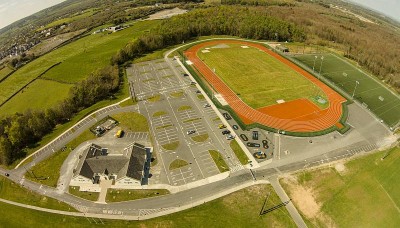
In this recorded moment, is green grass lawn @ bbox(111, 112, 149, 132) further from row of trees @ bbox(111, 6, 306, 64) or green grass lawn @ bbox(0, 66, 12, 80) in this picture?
green grass lawn @ bbox(0, 66, 12, 80)

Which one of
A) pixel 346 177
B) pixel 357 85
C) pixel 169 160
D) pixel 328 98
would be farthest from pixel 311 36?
pixel 169 160

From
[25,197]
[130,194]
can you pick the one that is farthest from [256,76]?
[25,197]

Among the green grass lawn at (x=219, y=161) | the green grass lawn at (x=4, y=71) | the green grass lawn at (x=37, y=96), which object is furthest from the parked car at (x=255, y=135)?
the green grass lawn at (x=4, y=71)

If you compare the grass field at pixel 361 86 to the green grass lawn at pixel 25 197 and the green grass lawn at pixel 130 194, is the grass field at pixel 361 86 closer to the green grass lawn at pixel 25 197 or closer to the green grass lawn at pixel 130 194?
the green grass lawn at pixel 130 194

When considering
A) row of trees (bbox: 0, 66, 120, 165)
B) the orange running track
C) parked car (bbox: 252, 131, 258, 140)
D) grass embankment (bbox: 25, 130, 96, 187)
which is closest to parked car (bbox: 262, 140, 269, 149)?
parked car (bbox: 252, 131, 258, 140)

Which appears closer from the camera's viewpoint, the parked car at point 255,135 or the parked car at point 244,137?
the parked car at point 244,137

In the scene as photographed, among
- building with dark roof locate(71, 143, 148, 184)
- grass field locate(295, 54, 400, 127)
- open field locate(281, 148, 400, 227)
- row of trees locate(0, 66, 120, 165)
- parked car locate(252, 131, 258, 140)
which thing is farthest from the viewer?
grass field locate(295, 54, 400, 127)
